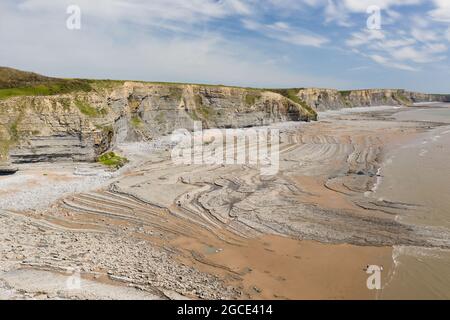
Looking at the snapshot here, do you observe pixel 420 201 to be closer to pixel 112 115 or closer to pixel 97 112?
pixel 97 112

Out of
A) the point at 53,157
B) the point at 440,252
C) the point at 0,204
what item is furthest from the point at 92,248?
the point at 53,157

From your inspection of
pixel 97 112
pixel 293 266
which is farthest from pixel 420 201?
pixel 97 112

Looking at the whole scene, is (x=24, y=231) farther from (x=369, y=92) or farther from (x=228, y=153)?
(x=369, y=92)

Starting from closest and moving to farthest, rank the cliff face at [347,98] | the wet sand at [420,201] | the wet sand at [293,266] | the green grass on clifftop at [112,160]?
the wet sand at [293,266], the wet sand at [420,201], the green grass on clifftop at [112,160], the cliff face at [347,98]

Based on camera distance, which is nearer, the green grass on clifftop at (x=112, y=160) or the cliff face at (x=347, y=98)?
the green grass on clifftop at (x=112, y=160)

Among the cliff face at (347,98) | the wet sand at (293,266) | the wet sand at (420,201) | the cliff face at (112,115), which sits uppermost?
the cliff face at (347,98)

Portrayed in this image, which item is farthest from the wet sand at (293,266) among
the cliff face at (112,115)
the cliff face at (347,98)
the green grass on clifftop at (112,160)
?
the cliff face at (347,98)

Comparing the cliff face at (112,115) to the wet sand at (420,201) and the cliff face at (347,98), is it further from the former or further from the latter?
the cliff face at (347,98)
